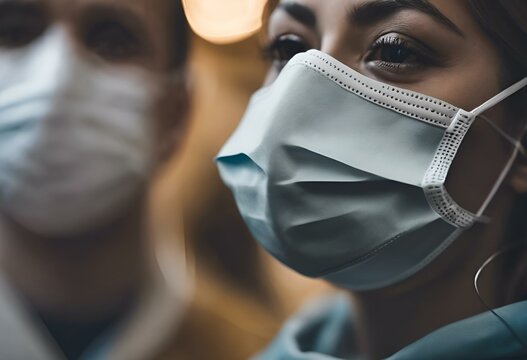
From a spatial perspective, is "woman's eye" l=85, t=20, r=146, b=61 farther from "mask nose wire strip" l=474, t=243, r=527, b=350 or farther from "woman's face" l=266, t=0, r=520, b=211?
"mask nose wire strip" l=474, t=243, r=527, b=350

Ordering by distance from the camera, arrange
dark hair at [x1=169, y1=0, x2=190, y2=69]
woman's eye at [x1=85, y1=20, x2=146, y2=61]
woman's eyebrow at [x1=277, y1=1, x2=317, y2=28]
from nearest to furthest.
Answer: woman's eyebrow at [x1=277, y1=1, x2=317, y2=28], woman's eye at [x1=85, y1=20, x2=146, y2=61], dark hair at [x1=169, y1=0, x2=190, y2=69]

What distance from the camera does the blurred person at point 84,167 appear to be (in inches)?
64.0

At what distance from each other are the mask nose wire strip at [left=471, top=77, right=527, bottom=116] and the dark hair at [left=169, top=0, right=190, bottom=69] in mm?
918

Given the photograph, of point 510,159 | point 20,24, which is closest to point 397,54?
point 510,159

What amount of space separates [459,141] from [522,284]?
310 millimetres

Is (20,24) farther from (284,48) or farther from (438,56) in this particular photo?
(438,56)

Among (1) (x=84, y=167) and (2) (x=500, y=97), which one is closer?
(2) (x=500, y=97)

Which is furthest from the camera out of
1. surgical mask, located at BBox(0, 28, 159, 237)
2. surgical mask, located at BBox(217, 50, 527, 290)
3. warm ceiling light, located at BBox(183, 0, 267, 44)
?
warm ceiling light, located at BBox(183, 0, 267, 44)

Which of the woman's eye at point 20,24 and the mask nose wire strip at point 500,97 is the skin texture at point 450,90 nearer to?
the mask nose wire strip at point 500,97

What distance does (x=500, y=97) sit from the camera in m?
1.19

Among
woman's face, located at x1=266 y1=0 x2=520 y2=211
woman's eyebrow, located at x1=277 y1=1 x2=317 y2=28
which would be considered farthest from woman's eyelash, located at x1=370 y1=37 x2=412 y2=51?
woman's eyebrow, located at x1=277 y1=1 x2=317 y2=28

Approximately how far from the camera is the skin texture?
1.18m

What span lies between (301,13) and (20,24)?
74cm

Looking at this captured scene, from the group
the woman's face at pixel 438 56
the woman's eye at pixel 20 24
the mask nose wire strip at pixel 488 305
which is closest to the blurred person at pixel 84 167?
the woman's eye at pixel 20 24
